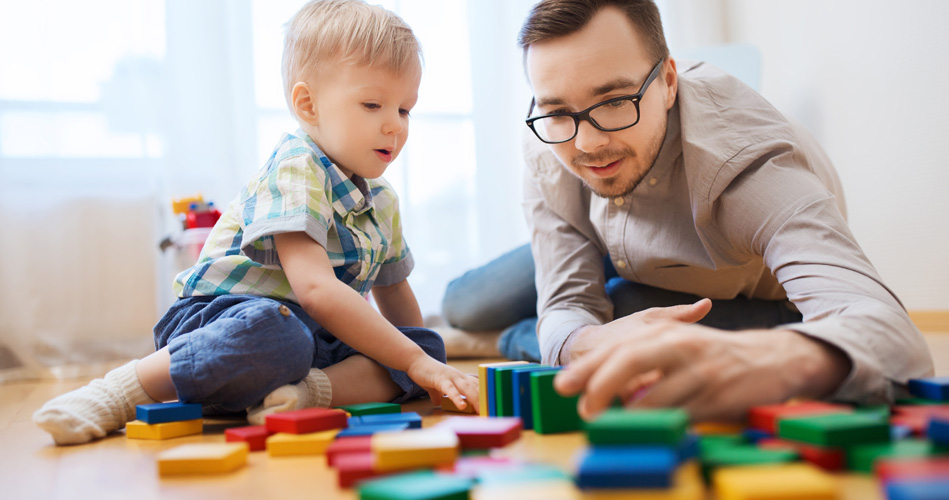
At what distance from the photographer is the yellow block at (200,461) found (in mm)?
728

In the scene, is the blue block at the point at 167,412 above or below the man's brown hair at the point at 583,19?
below

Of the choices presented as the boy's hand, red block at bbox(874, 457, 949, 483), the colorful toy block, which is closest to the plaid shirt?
the boy's hand

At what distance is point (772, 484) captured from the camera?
1.60 ft

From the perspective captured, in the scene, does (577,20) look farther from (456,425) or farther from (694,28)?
(694,28)

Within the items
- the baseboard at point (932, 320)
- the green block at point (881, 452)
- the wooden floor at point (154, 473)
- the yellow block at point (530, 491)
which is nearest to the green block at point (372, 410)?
the wooden floor at point (154, 473)

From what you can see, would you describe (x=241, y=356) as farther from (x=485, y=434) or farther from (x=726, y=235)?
(x=726, y=235)

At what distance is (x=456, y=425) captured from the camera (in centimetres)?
77

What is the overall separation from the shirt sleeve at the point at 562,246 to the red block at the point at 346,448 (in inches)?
25.8

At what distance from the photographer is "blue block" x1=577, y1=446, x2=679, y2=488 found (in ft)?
1.48

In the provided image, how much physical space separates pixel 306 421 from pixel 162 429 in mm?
266

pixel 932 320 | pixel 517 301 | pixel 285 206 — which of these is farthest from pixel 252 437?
pixel 932 320

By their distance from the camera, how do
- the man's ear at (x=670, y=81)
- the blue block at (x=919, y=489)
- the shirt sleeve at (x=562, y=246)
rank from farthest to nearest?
the shirt sleeve at (x=562, y=246)
the man's ear at (x=670, y=81)
the blue block at (x=919, y=489)

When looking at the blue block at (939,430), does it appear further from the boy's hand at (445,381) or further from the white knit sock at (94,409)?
the white knit sock at (94,409)

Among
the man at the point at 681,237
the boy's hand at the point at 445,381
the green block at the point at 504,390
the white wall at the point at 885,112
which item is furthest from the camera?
the white wall at the point at 885,112
